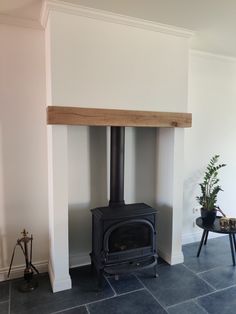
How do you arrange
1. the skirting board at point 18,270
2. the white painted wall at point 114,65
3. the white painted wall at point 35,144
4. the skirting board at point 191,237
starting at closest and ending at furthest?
the white painted wall at point 114,65, the white painted wall at point 35,144, the skirting board at point 18,270, the skirting board at point 191,237

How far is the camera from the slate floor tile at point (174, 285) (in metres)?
2.32

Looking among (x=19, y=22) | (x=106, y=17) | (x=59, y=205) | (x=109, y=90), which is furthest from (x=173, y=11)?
(x=59, y=205)

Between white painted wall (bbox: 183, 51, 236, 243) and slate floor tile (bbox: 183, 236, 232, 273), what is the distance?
0.21 metres

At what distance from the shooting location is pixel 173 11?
88.7 inches

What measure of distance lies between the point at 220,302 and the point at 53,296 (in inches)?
60.3

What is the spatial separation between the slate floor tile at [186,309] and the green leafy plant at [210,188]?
1.17 m

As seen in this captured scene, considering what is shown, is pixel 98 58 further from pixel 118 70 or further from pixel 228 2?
pixel 228 2

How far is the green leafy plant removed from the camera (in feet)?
10.0

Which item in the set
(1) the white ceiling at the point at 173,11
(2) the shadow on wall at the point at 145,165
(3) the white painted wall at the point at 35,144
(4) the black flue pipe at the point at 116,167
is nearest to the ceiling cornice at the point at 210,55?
(1) the white ceiling at the point at 173,11

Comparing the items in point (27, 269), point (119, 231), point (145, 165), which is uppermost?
point (145, 165)

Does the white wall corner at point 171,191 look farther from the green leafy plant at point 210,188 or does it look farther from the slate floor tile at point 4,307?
the slate floor tile at point 4,307

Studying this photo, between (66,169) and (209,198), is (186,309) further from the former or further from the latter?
(66,169)

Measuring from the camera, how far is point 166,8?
2195 millimetres

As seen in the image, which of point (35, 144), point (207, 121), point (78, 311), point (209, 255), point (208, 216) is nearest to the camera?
point (78, 311)
